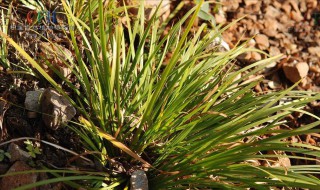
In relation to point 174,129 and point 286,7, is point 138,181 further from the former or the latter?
point 286,7

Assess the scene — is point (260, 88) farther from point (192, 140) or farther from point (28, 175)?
point (28, 175)

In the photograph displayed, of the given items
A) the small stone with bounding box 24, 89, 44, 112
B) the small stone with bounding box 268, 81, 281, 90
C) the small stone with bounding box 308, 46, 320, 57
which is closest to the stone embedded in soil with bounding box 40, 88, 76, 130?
the small stone with bounding box 24, 89, 44, 112

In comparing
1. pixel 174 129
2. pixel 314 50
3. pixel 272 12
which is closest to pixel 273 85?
pixel 314 50

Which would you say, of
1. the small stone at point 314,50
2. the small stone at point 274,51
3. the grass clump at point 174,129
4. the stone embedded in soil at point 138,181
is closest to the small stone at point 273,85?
the small stone at point 274,51

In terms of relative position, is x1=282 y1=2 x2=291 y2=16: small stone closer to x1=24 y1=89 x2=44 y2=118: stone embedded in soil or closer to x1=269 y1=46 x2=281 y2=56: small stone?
x1=269 y1=46 x2=281 y2=56: small stone

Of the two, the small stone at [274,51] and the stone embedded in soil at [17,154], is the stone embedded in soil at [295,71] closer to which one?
the small stone at [274,51]
